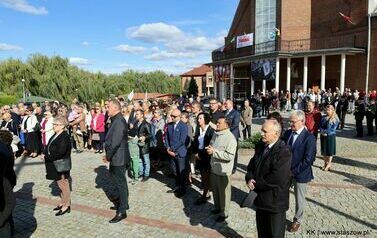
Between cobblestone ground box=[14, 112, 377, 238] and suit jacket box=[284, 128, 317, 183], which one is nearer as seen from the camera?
suit jacket box=[284, 128, 317, 183]

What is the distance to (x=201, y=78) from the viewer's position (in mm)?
85625

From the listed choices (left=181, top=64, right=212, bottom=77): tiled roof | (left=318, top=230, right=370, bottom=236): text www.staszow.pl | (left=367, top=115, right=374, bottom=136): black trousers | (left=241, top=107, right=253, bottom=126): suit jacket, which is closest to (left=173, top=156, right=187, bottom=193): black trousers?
(left=318, top=230, right=370, bottom=236): text www.staszow.pl

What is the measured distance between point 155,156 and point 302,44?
2927 centimetres

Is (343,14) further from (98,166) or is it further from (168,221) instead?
(168,221)

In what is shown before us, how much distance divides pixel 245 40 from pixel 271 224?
37.0 metres

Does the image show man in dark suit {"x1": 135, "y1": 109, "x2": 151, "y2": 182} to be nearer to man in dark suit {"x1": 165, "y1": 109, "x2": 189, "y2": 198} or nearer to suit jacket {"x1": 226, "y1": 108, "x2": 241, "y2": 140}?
man in dark suit {"x1": 165, "y1": 109, "x2": 189, "y2": 198}

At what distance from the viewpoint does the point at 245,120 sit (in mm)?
14562

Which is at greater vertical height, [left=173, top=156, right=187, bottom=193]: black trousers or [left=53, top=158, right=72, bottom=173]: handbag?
[left=53, top=158, right=72, bottom=173]: handbag

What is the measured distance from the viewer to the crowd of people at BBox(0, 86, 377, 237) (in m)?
4.24

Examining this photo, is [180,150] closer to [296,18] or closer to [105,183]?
[105,183]

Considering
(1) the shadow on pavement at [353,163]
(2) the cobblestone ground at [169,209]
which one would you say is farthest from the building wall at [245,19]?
(2) the cobblestone ground at [169,209]

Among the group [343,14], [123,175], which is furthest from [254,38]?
[123,175]

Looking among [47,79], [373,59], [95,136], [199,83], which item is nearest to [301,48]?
[373,59]

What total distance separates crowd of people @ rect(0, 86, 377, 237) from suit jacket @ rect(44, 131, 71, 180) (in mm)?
17
